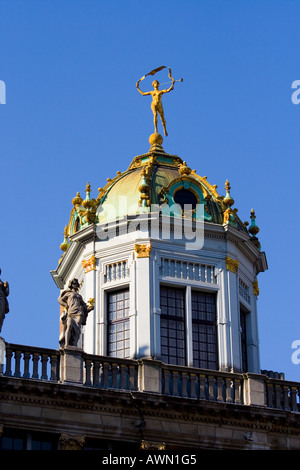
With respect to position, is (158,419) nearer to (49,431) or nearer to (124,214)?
(49,431)

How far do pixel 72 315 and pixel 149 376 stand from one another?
3.18 m

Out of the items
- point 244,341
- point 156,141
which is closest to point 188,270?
point 244,341

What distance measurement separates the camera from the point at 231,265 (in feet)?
173

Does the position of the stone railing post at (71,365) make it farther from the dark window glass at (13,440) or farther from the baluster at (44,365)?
the dark window glass at (13,440)

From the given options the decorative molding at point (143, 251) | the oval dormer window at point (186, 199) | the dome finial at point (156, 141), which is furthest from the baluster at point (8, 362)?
the dome finial at point (156, 141)

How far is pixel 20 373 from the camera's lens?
46.6 meters

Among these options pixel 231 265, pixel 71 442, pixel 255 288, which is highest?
pixel 231 265

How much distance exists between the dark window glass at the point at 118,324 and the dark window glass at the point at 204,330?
7.54ft

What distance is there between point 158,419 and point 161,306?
17.7ft

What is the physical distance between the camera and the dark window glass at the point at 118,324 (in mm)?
51000

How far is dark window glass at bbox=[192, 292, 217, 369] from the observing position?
5119cm

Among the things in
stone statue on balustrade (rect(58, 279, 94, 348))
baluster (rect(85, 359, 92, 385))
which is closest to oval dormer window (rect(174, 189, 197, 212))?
stone statue on balustrade (rect(58, 279, 94, 348))

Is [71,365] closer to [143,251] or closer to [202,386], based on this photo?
[202,386]

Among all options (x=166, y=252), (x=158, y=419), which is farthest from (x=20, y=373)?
(x=166, y=252)
